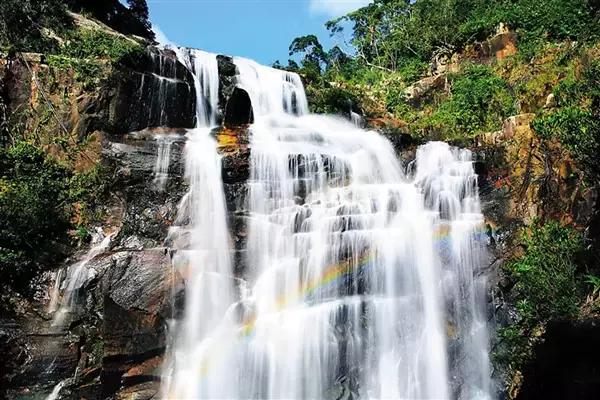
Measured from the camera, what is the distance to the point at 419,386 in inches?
421

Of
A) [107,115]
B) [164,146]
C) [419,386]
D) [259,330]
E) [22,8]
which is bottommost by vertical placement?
[419,386]

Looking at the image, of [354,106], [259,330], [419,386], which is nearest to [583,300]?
[419,386]

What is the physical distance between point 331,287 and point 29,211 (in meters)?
7.15

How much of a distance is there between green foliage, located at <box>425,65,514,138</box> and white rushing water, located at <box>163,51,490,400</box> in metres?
5.23

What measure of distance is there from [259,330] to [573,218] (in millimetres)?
7338

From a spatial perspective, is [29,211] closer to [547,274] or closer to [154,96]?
[154,96]

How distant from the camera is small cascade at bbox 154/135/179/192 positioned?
44.2 ft

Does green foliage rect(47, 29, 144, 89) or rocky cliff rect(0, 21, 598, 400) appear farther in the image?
green foliage rect(47, 29, 144, 89)

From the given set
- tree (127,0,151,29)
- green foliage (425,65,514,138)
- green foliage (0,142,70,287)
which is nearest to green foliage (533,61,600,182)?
green foliage (425,65,514,138)

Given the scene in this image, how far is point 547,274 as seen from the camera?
1070cm

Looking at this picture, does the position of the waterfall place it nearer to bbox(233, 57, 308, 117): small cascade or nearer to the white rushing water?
bbox(233, 57, 308, 117): small cascade

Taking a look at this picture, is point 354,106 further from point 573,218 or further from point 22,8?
point 22,8

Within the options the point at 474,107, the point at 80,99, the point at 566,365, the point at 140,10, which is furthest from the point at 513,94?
the point at 140,10

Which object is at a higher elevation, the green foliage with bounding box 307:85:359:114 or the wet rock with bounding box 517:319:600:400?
the green foliage with bounding box 307:85:359:114
